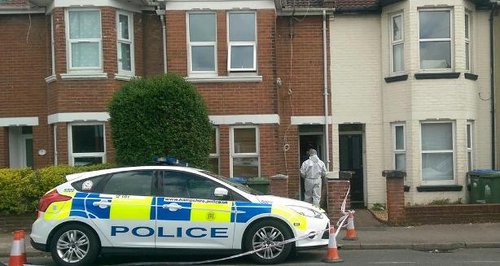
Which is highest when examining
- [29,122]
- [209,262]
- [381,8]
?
[381,8]

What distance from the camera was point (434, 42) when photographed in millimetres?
17625

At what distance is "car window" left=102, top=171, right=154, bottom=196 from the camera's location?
1071cm


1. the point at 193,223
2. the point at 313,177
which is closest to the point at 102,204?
the point at 193,223

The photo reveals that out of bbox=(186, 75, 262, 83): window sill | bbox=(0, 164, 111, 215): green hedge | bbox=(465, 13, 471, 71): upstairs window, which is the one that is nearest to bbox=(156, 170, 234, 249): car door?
bbox=(0, 164, 111, 215): green hedge

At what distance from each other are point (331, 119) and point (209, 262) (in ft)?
28.1

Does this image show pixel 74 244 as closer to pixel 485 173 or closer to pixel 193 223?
pixel 193 223

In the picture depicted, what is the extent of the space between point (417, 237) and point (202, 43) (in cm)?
713

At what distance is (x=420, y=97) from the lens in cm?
1759

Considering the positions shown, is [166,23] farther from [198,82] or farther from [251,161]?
[251,161]

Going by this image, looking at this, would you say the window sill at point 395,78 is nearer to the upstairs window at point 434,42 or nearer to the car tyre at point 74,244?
the upstairs window at point 434,42

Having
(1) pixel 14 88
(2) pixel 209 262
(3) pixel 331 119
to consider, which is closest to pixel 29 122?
(1) pixel 14 88

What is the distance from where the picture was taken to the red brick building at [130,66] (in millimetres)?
16766

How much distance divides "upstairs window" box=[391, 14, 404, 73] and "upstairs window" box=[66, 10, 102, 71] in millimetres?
7715

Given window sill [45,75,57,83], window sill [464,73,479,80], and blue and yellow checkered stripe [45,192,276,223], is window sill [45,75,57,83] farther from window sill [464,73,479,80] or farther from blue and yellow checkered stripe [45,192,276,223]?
window sill [464,73,479,80]
